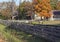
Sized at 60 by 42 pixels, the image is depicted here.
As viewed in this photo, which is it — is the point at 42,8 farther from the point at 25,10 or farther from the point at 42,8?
the point at 25,10

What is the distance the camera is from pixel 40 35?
66.4 ft

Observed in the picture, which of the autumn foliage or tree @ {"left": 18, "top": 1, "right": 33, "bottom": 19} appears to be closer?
the autumn foliage

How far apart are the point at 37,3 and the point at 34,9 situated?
6.78 feet

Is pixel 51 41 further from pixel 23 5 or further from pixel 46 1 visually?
pixel 23 5

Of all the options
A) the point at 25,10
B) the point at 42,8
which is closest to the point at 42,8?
the point at 42,8

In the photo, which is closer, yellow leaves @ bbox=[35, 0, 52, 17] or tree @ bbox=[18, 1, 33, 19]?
yellow leaves @ bbox=[35, 0, 52, 17]

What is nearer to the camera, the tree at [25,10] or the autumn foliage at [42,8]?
the autumn foliage at [42,8]

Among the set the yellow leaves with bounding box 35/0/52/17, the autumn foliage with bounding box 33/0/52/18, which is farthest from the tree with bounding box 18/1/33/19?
the yellow leaves with bounding box 35/0/52/17

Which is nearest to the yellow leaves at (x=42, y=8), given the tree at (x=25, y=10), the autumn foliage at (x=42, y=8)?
the autumn foliage at (x=42, y=8)

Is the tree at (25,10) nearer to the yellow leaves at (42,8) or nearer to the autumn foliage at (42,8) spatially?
the autumn foliage at (42,8)

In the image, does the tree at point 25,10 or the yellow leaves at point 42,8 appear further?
the tree at point 25,10

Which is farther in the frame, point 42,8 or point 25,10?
point 25,10

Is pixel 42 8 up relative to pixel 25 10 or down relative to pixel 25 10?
up

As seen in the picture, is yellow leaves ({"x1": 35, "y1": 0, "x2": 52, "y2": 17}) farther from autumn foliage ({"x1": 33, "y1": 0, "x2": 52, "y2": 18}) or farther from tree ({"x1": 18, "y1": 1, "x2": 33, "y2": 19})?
tree ({"x1": 18, "y1": 1, "x2": 33, "y2": 19})
